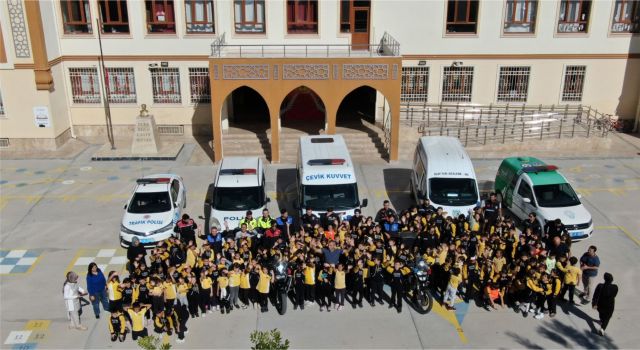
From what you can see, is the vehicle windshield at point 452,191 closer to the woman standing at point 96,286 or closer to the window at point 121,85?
the woman standing at point 96,286

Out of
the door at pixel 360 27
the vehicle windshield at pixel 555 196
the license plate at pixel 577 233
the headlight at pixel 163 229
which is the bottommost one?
the license plate at pixel 577 233

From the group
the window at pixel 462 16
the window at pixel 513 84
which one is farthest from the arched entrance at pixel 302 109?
the window at pixel 513 84

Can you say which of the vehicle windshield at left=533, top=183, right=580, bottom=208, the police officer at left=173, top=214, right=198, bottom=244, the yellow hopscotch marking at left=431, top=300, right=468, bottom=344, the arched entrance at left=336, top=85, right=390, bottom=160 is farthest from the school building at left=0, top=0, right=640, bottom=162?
the yellow hopscotch marking at left=431, top=300, right=468, bottom=344

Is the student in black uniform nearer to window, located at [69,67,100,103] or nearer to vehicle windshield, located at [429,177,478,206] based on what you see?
vehicle windshield, located at [429,177,478,206]

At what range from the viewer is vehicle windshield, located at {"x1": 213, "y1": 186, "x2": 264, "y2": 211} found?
658 inches

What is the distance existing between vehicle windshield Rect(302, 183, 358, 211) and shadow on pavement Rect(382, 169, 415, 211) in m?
3.23

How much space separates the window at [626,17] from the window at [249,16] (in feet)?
52.5

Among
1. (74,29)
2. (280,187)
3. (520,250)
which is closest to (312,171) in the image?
(280,187)

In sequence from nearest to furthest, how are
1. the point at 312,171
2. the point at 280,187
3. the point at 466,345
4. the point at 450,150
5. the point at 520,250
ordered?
the point at 466,345, the point at 520,250, the point at 312,171, the point at 450,150, the point at 280,187

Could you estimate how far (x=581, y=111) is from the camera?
2686 centimetres

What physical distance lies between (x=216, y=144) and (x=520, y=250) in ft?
44.0

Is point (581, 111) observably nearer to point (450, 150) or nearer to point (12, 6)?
point (450, 150)

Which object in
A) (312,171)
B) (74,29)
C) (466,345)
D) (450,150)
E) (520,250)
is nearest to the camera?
(466,345)

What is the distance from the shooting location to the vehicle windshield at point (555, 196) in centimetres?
1711
